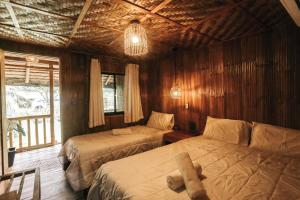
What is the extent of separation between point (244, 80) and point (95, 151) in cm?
251

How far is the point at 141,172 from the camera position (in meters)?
1.43

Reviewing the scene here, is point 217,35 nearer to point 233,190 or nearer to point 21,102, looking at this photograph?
point 233,190

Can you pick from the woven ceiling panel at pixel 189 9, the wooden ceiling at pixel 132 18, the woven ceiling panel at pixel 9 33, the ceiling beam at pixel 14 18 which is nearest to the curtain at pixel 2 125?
the woven ceiling panel at pixel 9 33

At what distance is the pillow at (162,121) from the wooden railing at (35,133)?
119 inches

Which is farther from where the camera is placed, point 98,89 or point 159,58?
point 159,58

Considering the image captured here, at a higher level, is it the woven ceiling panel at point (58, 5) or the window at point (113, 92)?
the woven ceiling panel at point (58, 5)

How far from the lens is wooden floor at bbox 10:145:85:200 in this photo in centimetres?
216

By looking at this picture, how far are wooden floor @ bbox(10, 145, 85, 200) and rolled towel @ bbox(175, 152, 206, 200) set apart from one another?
1.66 meters

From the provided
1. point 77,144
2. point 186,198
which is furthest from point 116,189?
point 77,144

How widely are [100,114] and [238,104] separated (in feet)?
8.75

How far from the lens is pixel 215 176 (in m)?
1.34

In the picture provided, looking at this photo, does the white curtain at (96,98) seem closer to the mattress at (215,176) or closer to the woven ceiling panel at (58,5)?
the woven ceiling panel at (58,5)

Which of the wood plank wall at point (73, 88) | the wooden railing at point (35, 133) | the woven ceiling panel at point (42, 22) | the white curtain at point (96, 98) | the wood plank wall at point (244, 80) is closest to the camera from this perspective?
the woven ceiling panel at point (42, 22)

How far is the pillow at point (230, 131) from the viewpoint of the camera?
2.20 m
